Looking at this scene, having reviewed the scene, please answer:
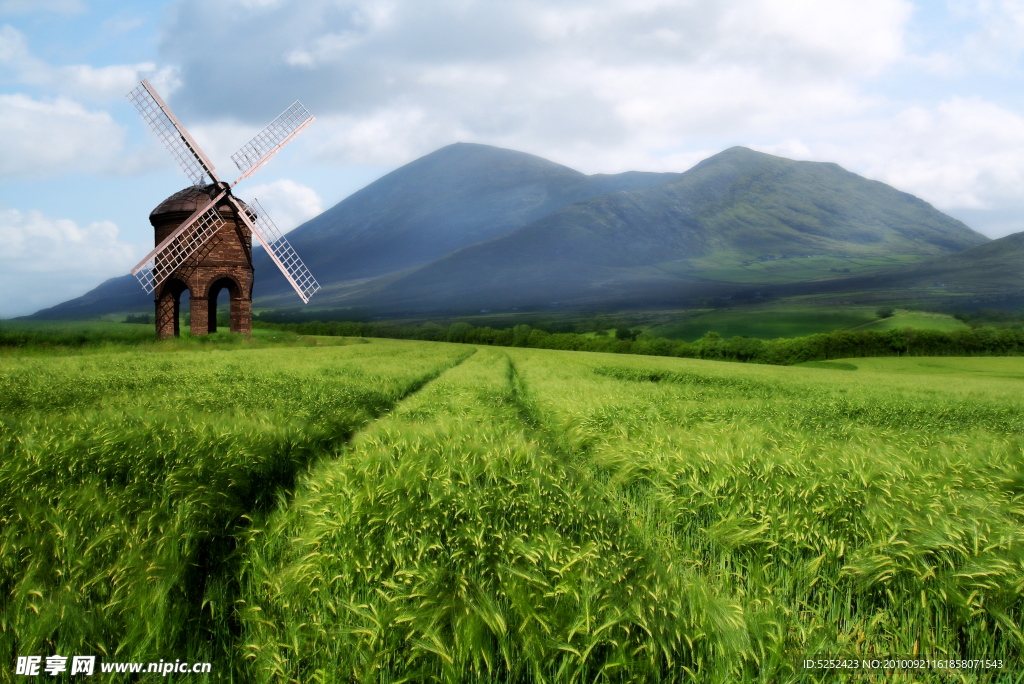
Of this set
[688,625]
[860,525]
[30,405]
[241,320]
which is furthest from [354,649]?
[241,320]

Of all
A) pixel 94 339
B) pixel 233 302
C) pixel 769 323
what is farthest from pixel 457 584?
pixel 769 323

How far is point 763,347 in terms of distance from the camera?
72.9 m

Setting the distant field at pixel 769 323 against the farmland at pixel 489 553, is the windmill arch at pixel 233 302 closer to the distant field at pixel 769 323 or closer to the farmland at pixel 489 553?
the farmland at pixel 489 553

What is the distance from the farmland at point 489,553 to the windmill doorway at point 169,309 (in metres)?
32.9

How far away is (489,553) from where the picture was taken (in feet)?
11.9

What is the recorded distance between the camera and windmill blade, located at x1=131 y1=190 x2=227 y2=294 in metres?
33.7

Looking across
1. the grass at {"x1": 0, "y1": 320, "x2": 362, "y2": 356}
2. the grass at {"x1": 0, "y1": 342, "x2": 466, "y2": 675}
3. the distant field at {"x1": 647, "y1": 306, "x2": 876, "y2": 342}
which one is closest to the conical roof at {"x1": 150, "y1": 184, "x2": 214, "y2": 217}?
→ the grass at {"x1": 0, "y1": 320, "x2": 362, "y2": 356}

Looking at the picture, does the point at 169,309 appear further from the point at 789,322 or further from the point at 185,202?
the point at 789,322

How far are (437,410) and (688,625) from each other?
6889 mm

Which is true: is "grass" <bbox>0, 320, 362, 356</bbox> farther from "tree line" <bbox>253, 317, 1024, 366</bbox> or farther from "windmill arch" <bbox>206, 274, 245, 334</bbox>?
"tree line" <bbox>253, 317, 1024, 366</bbox>

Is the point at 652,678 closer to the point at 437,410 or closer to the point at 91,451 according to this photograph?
the point at 91,451

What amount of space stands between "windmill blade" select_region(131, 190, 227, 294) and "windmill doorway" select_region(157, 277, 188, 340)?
0.60 metres

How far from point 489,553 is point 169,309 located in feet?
127

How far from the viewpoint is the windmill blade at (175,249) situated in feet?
111
